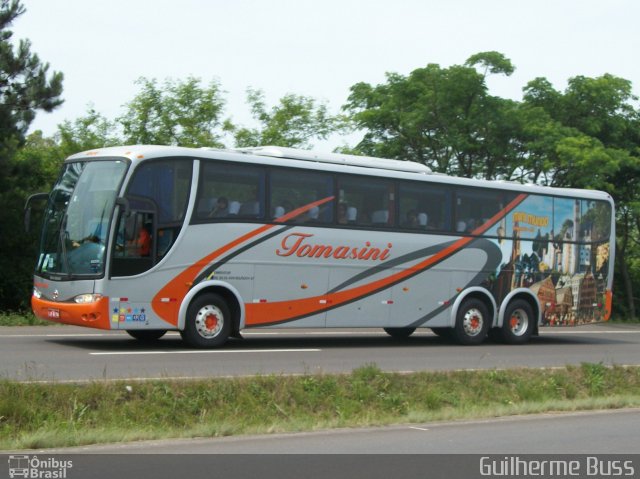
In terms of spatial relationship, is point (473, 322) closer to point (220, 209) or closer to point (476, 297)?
point (476, 297)

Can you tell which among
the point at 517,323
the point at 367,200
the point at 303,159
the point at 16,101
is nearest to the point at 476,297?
the point at 517,323

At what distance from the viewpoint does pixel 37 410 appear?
10086 millimetres

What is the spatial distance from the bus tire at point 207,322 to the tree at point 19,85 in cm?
1195

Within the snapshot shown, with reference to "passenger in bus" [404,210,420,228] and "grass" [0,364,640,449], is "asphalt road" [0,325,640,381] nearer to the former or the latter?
"grass" [0,364,640,449]

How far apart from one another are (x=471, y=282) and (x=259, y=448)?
500 inches

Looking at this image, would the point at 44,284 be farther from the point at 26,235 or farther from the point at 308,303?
the point at 26,235

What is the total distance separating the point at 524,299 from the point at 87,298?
34.3ft

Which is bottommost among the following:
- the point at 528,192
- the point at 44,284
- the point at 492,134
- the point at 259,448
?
the point at 259,448

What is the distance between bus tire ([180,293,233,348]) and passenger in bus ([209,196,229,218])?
1375 millimetres

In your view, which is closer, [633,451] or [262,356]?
[633,451]

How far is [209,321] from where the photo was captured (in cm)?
1703

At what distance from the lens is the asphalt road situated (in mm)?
13336

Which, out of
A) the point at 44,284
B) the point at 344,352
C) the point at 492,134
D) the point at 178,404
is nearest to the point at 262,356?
the point at 344,352
